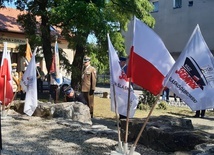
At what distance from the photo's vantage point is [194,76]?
4.31 metres

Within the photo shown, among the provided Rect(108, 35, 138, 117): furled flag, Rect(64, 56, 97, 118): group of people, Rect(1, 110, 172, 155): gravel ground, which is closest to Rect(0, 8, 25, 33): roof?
Rect(64, 56, 97, 118): group of people

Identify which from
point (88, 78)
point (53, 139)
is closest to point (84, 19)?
point (88, 78)

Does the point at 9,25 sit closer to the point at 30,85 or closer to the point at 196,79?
the point at 30,85

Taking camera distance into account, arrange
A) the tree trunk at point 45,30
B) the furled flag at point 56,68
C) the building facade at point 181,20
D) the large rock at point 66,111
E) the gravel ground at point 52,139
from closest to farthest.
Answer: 1. the gravel ground at point 52,139
2. the large rock at point 66,111
3. the furled flag at point 56,68
4. the tree trunk at point 45,30
5. the building facade at point 181,20

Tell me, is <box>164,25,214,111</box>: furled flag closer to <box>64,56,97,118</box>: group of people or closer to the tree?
<box>64,56,97,118</box>: group of people

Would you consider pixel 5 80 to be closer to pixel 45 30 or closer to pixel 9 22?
pixel 45 30

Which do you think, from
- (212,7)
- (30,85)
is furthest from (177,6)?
(30,85)

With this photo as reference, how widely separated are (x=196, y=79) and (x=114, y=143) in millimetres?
2373

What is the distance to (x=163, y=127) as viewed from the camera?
6.00 meters

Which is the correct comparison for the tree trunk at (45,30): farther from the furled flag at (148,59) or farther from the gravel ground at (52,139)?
the furled flag at (148,59)

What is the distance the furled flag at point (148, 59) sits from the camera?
4.44 m

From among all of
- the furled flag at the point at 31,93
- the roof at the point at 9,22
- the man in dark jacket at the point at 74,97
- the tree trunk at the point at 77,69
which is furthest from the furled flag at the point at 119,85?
the roof at the point at 9,22

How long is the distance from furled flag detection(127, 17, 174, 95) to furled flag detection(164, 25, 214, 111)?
0.54 ft

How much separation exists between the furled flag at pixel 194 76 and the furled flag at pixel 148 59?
164mm
